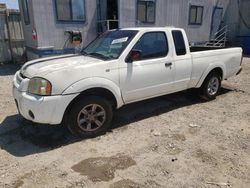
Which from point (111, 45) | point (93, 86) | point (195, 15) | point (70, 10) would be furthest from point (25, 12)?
point (195, 15)

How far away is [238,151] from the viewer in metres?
3.76

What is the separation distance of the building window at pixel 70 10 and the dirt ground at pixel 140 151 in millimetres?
5668

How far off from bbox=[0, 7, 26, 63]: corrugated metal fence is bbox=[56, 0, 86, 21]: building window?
142 inches

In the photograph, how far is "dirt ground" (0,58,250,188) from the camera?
123 inches

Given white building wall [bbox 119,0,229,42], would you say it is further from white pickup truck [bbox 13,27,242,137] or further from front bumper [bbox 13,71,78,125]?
front bumper [bbox 13,71,78,125]

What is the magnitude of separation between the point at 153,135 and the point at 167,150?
0.53 m

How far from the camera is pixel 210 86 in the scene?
238 inches

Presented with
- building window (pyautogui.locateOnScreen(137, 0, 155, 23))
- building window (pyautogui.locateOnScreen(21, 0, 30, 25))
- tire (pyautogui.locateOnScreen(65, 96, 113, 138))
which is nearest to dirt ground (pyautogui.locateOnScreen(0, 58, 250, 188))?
tire (pyautogui.locateOnScreen(65, 96, 113, 138))

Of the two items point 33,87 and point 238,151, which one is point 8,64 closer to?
point 33,87

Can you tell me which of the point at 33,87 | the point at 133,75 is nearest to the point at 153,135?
the point at 133,75

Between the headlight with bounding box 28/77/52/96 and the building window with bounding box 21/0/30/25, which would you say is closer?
the headlight with bounding box 28/77/52/96

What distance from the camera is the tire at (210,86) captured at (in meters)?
5.88

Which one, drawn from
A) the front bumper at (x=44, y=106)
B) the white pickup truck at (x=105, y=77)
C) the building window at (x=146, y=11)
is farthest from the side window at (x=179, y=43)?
the building window at (x=146, y=11)

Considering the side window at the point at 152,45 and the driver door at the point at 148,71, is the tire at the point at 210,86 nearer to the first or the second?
the driver door at the point at 148,71
